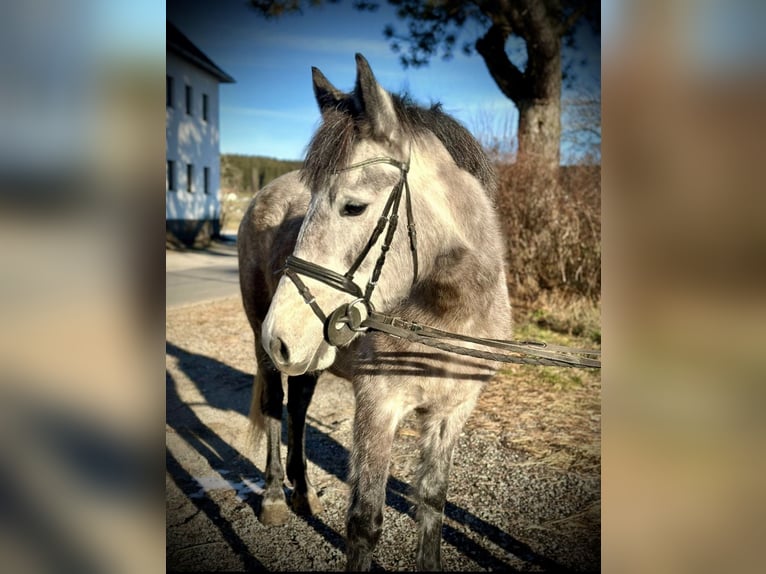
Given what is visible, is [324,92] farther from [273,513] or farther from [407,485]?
[407,485]

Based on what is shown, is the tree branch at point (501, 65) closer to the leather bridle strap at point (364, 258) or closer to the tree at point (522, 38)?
the tree at point (522, 38)

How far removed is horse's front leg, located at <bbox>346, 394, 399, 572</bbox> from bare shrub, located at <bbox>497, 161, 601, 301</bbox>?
5.16 meters

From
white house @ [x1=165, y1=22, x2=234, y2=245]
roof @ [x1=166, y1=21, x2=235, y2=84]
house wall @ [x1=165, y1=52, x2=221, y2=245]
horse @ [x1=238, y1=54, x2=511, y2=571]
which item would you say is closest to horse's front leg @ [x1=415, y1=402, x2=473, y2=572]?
horse @ [x1=238, y1=54, x2=511, y2=571]

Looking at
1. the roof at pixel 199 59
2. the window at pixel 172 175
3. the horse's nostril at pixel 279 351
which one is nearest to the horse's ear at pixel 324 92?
the horse's nostril at pixel 279 351

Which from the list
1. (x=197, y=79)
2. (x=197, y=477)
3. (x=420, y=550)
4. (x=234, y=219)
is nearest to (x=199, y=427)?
(x=197, y=477)

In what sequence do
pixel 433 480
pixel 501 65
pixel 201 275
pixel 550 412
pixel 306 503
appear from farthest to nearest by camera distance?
pixel 201 275 → pixel 501 65 → pixel 550 412 → pixel 306 503 → pixel 433 480

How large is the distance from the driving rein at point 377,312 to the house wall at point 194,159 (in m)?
14.1

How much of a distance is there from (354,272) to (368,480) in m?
0.89

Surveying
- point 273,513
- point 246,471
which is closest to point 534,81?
point 246,471

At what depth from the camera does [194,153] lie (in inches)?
677

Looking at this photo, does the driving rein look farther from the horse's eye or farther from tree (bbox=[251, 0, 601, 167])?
tree (bbox=[251, 0, 601, 167])
